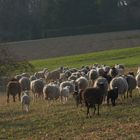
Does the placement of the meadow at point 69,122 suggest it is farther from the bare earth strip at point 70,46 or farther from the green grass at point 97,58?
the bare earth strip at point 70,46

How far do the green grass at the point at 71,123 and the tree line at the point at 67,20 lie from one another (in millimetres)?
74060

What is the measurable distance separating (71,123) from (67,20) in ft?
270

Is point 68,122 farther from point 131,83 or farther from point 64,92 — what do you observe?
point 131,83

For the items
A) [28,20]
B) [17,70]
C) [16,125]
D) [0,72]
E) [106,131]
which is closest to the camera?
[106,131]

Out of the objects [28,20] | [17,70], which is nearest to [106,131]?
[17,70]

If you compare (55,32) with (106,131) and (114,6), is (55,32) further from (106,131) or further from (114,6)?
(106,131)

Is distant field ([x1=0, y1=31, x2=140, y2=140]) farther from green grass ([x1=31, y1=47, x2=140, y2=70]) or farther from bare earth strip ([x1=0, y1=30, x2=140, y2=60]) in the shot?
bare earth strip ([x1=0, y1=30, x2=140, y2=60])

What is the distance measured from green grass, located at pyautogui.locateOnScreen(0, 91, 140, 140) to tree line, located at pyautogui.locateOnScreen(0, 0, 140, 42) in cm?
7406

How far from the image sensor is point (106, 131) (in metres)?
17.3

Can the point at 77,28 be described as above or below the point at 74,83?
above

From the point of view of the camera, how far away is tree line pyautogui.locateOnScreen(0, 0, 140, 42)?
99.2 metres

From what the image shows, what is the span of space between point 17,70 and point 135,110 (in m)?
28.5

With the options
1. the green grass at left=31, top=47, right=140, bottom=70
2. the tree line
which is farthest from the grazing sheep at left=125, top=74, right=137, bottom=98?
the tree line

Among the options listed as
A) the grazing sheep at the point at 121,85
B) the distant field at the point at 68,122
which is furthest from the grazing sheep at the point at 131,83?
the grazing sheep at the point at 121,85
